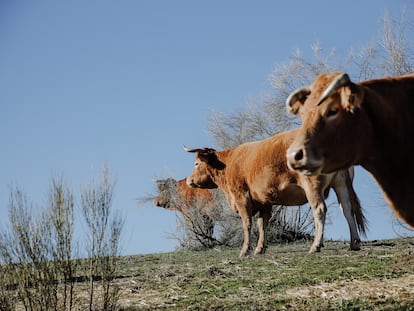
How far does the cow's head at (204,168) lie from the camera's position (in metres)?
16.4

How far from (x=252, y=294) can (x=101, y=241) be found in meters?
2.12

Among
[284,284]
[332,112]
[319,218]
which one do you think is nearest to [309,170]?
[332,112]

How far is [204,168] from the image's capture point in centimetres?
1670

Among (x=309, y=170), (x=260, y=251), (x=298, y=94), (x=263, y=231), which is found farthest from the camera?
(x=263, y=231)

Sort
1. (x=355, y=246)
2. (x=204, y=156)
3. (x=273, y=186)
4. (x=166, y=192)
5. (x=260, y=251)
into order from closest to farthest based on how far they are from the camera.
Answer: (x=355, y=246)
(x=273, y=186)
(x=260, y=251)
(x=204, y=156)
(x=166, y=192)

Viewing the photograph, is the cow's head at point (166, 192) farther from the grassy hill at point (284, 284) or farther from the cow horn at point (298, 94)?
the cow horn at point (298, 94)

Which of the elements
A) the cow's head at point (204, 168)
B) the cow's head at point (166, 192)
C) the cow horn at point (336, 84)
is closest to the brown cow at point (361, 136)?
the cow horn at point (336, 84)

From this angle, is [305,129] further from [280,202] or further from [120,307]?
[280,202]

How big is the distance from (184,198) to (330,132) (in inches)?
679

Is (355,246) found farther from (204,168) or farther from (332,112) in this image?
(332,112)

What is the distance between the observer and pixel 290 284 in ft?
30.5

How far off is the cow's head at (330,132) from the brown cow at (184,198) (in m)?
15.9

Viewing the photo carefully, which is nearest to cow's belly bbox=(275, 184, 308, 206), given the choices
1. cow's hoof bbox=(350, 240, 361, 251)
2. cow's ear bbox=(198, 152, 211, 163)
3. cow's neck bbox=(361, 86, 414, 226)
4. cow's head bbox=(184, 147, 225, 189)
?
cow's hoof bbox=(350, 240, 361, 251)

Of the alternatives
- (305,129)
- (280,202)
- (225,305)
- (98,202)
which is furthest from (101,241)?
(280,202)
